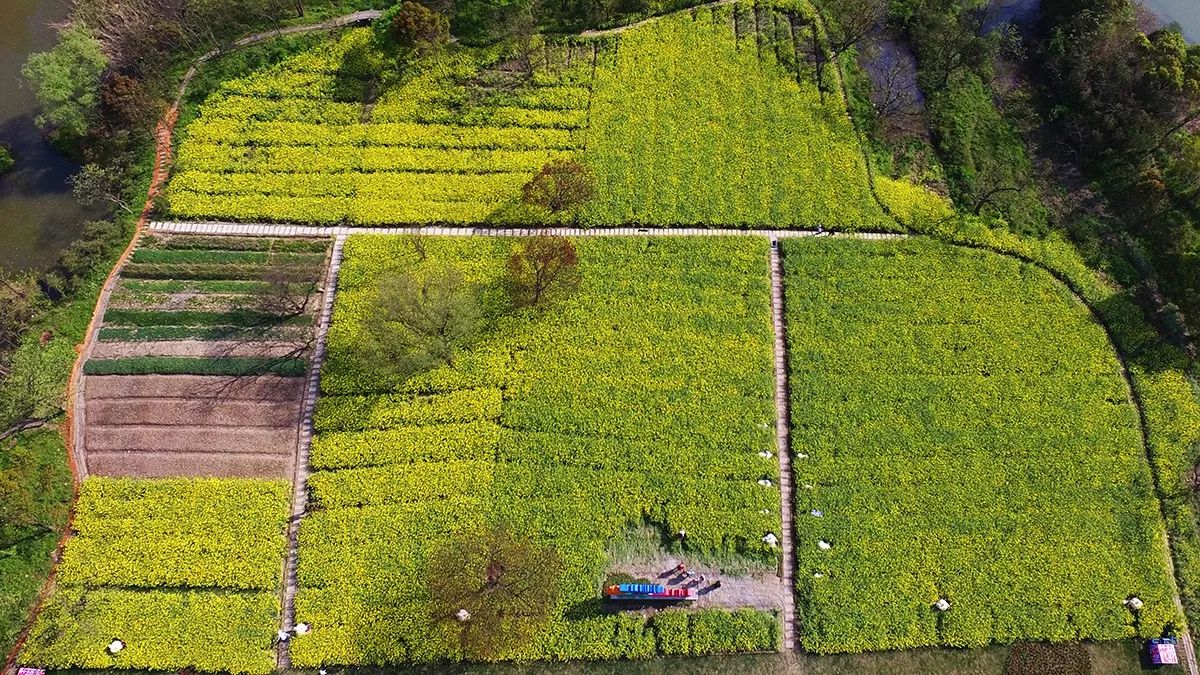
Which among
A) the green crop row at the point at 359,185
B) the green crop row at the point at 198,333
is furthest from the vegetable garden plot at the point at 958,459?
the green crop row at the point at 198,333

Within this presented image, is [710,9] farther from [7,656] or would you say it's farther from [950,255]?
[7,656]

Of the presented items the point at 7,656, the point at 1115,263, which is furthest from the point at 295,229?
the point at 1115,263

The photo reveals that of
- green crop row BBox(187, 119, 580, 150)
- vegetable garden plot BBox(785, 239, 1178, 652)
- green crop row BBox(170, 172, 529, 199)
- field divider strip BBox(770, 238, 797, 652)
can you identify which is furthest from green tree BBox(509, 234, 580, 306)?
vegetable garden plot BBox(785, 239, 1178, 652)

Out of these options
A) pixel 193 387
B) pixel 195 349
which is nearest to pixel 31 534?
pixel 193 387

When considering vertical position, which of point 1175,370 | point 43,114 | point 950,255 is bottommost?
point 1175,370

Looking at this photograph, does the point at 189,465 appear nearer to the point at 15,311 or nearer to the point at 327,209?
the point at 15,311
